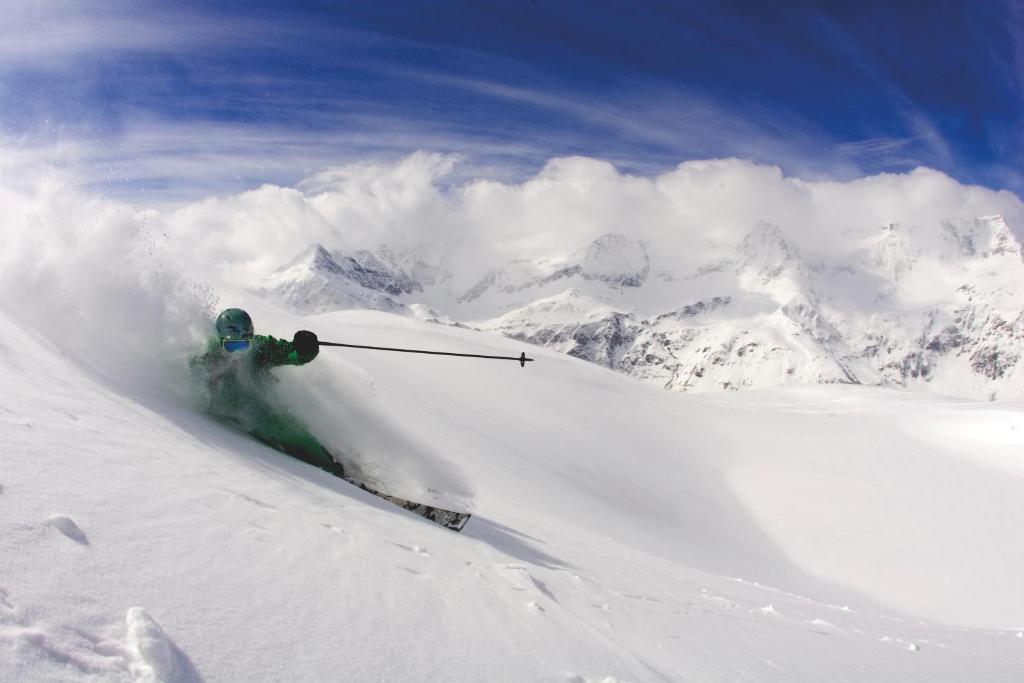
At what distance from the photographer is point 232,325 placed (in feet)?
30.3

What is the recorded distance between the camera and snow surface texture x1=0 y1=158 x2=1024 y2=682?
278 cm

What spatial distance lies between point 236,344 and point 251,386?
3.20ft

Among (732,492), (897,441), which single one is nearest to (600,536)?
(732,492)

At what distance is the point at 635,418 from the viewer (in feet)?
111

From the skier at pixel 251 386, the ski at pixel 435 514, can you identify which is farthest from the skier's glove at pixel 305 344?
the ski at pixel 435 514

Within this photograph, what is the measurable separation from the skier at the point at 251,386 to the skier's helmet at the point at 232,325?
0.05 feet

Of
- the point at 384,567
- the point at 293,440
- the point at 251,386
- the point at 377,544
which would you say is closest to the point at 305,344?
the point at 251,386

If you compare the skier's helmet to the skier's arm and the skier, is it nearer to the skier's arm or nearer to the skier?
the skier

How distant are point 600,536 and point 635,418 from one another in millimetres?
20668

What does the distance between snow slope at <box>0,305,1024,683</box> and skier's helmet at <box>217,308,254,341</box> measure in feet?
4.01

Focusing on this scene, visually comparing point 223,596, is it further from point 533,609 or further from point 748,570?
point 748,570

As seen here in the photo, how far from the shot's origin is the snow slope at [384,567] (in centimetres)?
266

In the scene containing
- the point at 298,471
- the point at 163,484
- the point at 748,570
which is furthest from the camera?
the point at 748,570

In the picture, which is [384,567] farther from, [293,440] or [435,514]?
[293,440]
